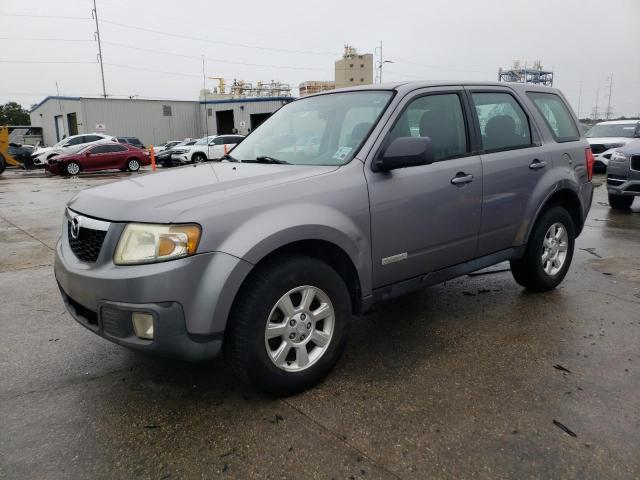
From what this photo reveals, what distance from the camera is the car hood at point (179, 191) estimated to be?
2.46 metres

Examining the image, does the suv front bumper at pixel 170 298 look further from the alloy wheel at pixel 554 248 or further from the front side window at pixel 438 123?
the alloy wheel at pixel 554 248

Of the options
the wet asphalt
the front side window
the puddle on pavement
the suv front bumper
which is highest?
the front side window

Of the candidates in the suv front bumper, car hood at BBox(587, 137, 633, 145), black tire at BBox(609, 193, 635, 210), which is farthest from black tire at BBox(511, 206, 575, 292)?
car hood at BBox(587, 137, 633, 145)

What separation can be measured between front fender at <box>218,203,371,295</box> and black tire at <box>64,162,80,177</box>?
20.6 metres

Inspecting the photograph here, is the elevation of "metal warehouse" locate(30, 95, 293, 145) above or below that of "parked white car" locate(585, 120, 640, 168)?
above

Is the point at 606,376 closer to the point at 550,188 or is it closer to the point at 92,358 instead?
the point at 550,188

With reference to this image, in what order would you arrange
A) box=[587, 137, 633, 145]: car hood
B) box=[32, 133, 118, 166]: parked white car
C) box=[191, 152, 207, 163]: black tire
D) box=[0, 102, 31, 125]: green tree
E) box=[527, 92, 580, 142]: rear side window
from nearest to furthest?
box=[527, 92, 580, 142]: rear side window < box=[587, 137, 633, 145]: car hood < box=[32, 133, 118, 166]: parked white car < box=[191, 152, 207, 163]: black tire < box=[0, 102, 31, 125]: green tree

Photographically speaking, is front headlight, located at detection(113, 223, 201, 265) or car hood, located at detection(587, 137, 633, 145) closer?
front headlight, located at detection(113, 223, 201, 265)

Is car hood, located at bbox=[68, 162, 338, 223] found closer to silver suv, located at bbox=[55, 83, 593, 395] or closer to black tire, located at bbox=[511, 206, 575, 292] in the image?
silver suv, located at bbox=[55, 83, 593, 395]

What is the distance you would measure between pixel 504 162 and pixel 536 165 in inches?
16.6

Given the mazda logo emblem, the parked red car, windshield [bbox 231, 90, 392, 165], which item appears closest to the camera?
the mazda logo emblem

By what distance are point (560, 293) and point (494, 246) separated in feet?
3.81

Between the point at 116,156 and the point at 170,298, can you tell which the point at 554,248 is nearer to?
the point at 170,298

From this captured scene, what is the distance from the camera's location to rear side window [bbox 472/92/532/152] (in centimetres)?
378
